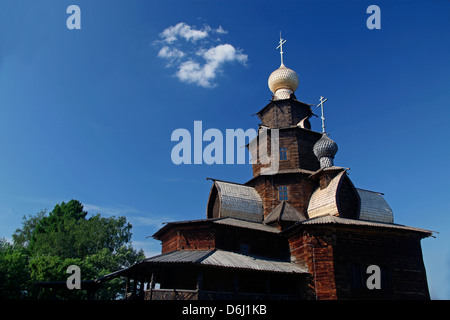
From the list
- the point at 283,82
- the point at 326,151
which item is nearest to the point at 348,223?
the point at 326,151

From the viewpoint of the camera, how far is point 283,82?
25453 millimetres

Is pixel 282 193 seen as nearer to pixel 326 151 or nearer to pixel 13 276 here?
pixel 326 151

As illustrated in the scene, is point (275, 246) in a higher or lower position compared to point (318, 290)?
higher

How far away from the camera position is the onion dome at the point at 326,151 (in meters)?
21.0

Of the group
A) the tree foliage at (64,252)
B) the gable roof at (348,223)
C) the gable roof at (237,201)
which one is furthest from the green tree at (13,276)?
the gable roof at (348,223)

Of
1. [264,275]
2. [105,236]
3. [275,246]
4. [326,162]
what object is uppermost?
[326,162]

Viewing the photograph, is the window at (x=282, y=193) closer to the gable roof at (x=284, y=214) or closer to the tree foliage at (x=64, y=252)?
the gable roof at (x=284, y=214)

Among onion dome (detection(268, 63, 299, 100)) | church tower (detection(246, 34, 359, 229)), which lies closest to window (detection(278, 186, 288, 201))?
church tower (detection(246, 34, 359, 229))
